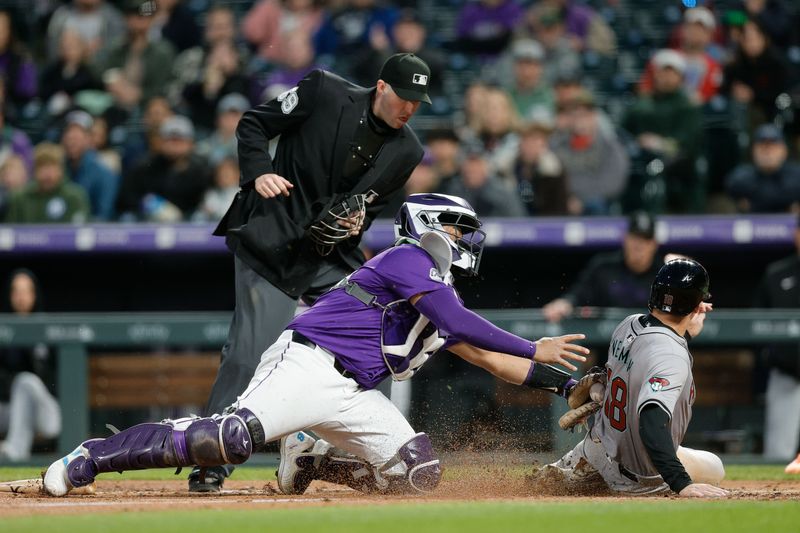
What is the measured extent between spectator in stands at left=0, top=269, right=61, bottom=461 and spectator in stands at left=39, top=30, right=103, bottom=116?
2.69 meters

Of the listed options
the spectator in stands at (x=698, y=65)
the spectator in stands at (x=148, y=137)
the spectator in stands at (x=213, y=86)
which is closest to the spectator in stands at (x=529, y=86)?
the spectator in stands at (x=698, y=65)

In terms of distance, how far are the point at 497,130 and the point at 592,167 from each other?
2.93 ft

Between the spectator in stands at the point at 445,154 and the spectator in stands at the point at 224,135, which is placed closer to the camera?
the spectator in stands at the point at 445,154

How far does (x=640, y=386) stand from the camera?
16.6ft

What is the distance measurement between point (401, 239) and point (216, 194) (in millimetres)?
4756

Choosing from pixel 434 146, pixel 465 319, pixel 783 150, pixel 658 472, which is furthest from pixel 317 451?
pixel 783 150

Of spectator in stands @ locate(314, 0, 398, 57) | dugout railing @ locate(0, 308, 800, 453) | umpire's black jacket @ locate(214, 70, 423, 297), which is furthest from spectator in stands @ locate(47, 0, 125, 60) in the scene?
umpire's black jacket @ locate(214, 70, 423, 297)

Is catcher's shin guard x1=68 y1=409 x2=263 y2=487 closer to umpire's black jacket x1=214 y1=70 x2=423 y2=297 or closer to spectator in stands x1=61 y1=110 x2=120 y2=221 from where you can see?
umpire's black jacket x1=214 y1=70 x2=423 y2=297

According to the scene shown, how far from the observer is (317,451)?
5438 mm

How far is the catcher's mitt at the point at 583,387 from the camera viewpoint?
5.27 m

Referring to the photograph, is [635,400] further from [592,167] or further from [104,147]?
[104,147]

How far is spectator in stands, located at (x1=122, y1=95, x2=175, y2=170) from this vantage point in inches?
404

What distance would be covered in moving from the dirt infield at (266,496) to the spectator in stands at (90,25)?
21.0ft

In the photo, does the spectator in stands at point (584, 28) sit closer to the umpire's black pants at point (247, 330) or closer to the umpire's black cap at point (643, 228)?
the umpire's black cap at point (643, 228)
